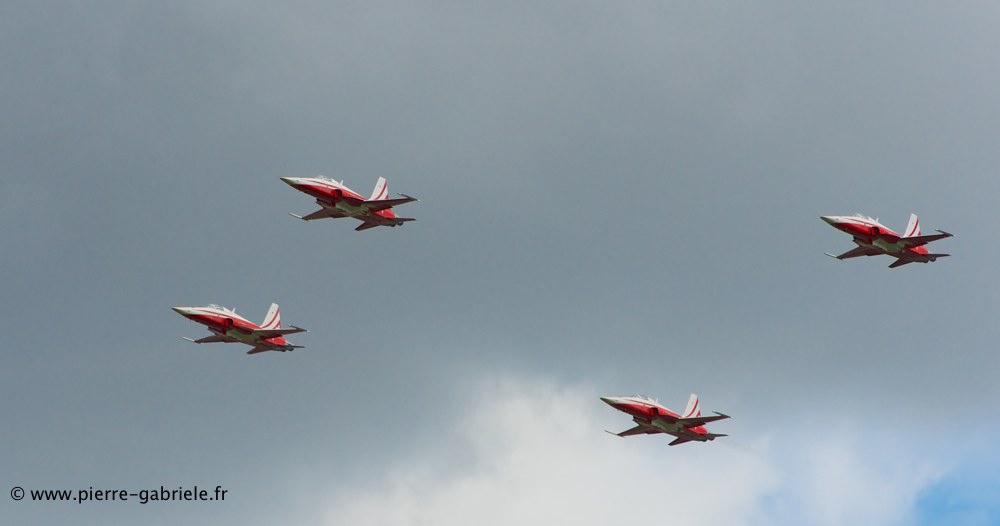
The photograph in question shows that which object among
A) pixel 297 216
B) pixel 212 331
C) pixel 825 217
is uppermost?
pixel 825 217

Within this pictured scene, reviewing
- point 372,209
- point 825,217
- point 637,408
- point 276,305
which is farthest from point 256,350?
point 825,217

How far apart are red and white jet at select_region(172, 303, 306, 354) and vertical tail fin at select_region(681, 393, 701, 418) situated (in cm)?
4523

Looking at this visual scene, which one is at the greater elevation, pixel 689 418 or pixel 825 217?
pixel 825 217

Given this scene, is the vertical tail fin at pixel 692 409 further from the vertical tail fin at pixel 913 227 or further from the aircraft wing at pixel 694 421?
the vertical tail fin at pixel 913 227

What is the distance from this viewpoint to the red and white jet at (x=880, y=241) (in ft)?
623

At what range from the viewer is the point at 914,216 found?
19788 cm

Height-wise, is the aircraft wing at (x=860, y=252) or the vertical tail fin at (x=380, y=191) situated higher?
the aircraft wing at (x=860, y=252)

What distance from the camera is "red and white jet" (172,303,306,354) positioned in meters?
189

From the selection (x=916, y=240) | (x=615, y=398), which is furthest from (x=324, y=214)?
(x=916, y=240)

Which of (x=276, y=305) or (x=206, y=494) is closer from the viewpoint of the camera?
(x=206, y=494)

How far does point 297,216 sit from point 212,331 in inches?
638

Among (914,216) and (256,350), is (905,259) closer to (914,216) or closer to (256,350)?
(914,216)

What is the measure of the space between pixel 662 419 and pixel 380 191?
42125 mm

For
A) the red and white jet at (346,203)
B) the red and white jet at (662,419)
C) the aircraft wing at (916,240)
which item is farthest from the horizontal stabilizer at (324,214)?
the aircraft wing at (916,240)
